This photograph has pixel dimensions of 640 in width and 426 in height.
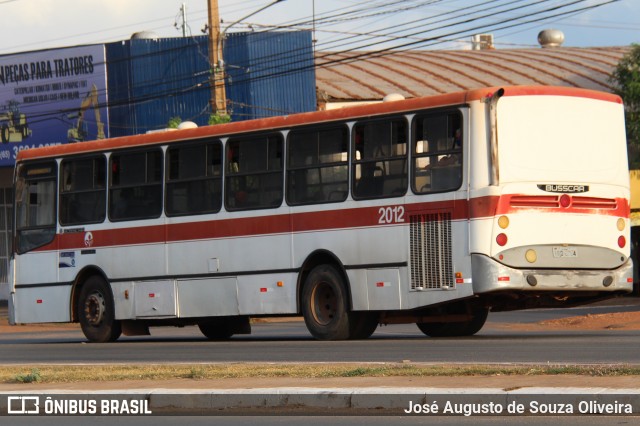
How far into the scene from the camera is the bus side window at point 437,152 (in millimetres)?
19422

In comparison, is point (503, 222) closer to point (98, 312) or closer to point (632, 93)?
point (98, 312)

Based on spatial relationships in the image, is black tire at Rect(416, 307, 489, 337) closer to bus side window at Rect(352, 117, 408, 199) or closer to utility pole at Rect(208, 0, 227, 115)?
bus side window at Rect(352, 117, 408, 199)

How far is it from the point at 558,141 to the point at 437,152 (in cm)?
167

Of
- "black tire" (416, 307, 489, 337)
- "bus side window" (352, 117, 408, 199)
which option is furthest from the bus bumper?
"black tire" (416, 307, 489, 337)

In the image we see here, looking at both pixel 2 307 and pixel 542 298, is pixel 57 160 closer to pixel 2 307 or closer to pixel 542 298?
pixel 542 298

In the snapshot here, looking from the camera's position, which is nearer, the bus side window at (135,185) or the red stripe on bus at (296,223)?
the red stripe on bus at (296,223)

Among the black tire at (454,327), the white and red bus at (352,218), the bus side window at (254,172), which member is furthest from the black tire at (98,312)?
the black tire at (454,327)

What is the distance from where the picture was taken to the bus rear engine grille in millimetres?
19422

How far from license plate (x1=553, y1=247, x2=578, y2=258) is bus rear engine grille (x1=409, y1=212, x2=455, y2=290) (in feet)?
4.75

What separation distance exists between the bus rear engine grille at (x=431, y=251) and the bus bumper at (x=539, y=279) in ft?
1.57

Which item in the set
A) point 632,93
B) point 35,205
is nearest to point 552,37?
point 632,93

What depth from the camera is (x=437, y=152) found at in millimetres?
19656

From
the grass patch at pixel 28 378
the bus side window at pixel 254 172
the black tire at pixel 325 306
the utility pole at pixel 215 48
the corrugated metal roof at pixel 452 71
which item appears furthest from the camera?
the corrugated metal roof at pixel 452 71

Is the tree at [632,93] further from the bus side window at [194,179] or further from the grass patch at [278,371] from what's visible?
the grass patch at [278,371]
